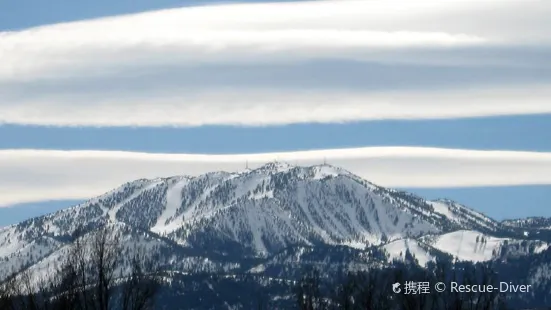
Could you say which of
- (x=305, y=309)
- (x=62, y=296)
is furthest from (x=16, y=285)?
(x=305, y=309)

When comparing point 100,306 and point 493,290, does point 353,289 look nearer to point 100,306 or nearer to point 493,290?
point 493,290

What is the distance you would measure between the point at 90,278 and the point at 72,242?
3.24m

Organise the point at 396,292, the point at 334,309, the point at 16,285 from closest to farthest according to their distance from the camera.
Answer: the point at 16,285
the point at 396,292
the point at 334,309

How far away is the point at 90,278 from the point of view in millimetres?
98125

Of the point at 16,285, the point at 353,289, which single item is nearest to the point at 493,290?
the point at 353,289

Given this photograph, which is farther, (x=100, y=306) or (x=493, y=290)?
(x=493, y=290)

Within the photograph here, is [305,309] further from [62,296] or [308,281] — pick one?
[62,296]

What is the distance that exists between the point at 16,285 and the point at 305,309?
2583 cm

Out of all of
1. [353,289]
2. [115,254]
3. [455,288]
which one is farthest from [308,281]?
[115,254]

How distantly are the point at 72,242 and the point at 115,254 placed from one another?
15.7 ft

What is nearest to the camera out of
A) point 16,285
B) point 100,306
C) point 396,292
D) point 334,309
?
point 100,306

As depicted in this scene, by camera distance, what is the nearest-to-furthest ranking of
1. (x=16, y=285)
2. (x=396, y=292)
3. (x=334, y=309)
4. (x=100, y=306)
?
(x=100, y=306), (x=16, y=285), (x=396, y=292), (x=334, y=309)

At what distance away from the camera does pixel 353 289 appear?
11538cm

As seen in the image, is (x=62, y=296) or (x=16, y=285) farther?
(x=16, y=285)
